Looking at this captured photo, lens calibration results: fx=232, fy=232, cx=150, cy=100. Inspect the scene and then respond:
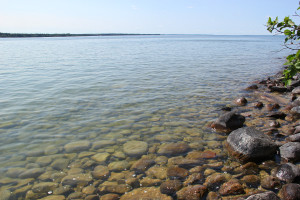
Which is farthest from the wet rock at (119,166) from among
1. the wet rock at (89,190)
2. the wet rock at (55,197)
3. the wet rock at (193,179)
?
the wet rock at (193,179)

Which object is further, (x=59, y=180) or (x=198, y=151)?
(x=198, y=151)

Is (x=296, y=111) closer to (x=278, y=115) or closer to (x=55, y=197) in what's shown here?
(x=278, y=115)

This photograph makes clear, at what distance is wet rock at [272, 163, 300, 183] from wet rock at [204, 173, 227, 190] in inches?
44.4

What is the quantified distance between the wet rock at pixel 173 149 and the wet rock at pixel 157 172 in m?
0.73

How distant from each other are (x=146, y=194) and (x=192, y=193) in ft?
2.91

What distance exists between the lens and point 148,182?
4891 mm

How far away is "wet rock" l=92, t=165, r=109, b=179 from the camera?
16.9 ft

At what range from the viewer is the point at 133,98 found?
11.1 m

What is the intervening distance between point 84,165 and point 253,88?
10.9 metres

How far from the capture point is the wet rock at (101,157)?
580 cm

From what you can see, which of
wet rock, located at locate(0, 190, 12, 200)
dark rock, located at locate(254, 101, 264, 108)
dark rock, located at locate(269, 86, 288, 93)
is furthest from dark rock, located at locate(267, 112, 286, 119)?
wet rock, located at locate(0, 190, 12, 200)

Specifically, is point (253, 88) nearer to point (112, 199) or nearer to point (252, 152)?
point (252, 152)

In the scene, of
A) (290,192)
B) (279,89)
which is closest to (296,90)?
(279,89)

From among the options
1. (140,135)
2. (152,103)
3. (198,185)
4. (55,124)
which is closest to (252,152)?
(198,185)
